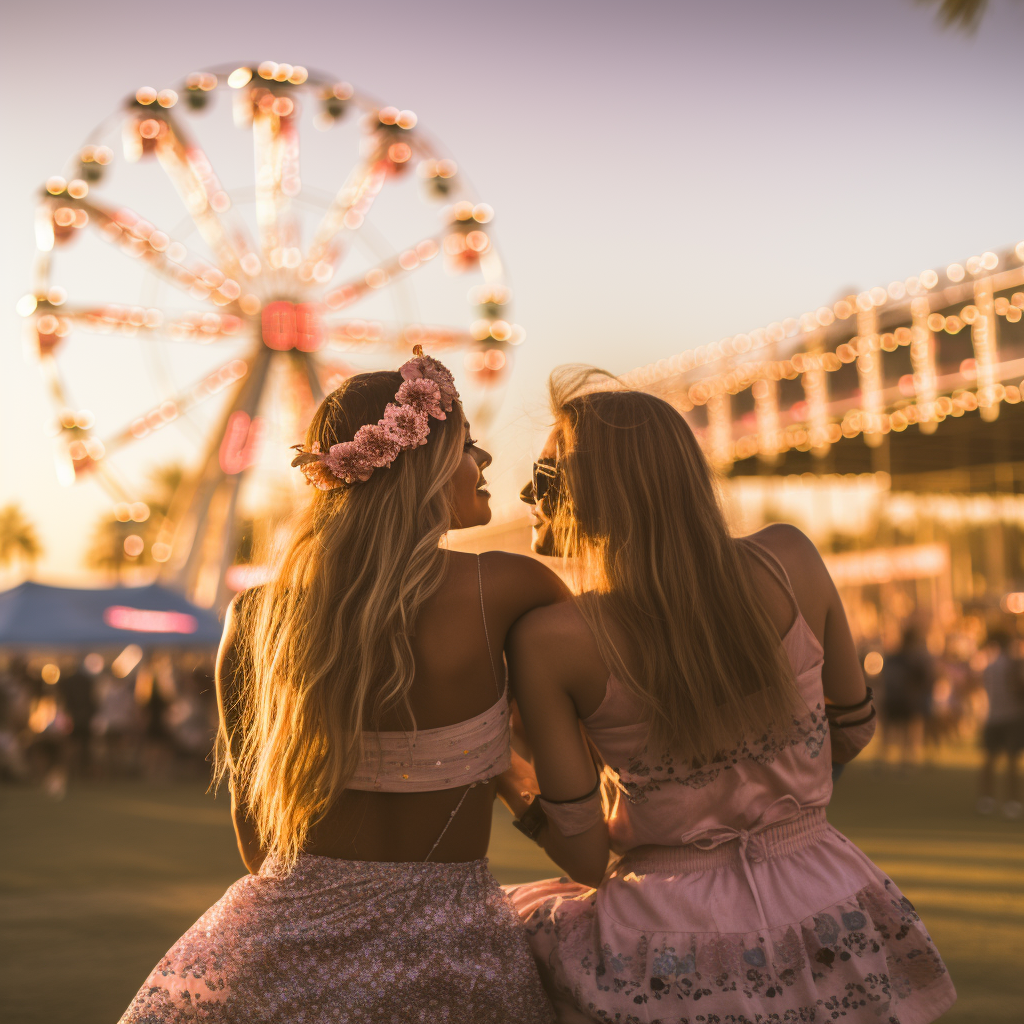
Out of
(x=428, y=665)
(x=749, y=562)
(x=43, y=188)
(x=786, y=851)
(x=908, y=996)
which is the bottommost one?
(x=908, y=996)

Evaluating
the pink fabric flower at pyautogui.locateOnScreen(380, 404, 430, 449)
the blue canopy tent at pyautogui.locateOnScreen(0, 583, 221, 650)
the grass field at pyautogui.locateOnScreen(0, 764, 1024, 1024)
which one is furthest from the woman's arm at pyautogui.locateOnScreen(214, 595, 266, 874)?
the blue canopy tent at pyautogui.locateOnScreen(0, 583, 221, 650)

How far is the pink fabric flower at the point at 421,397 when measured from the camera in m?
2.12

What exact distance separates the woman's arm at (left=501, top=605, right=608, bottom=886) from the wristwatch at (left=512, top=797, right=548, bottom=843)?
0.39 feet

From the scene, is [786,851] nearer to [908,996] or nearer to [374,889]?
[908,996]

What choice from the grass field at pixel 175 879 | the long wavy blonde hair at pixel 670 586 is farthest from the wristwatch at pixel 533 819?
the grass field at pixel 175 879

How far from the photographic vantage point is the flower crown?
2057 mm

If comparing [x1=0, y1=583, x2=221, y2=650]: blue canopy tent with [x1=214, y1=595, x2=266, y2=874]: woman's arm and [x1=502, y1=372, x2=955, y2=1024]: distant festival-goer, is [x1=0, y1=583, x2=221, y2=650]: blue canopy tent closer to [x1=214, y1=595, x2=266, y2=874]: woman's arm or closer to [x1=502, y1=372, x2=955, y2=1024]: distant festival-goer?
[x1=214, y1=595, x2=266, y2=874]: woman's arm

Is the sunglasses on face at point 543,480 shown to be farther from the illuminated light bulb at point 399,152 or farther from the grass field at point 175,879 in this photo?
the illuminated light bulb at point 399,152

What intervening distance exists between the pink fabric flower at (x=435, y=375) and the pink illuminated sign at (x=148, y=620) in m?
12.8

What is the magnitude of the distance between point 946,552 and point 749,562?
33.1 m

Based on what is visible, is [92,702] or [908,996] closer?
[908,996]

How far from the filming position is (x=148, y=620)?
564 inches

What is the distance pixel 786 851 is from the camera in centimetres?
208

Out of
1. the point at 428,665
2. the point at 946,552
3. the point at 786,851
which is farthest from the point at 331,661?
the point at 946,552
